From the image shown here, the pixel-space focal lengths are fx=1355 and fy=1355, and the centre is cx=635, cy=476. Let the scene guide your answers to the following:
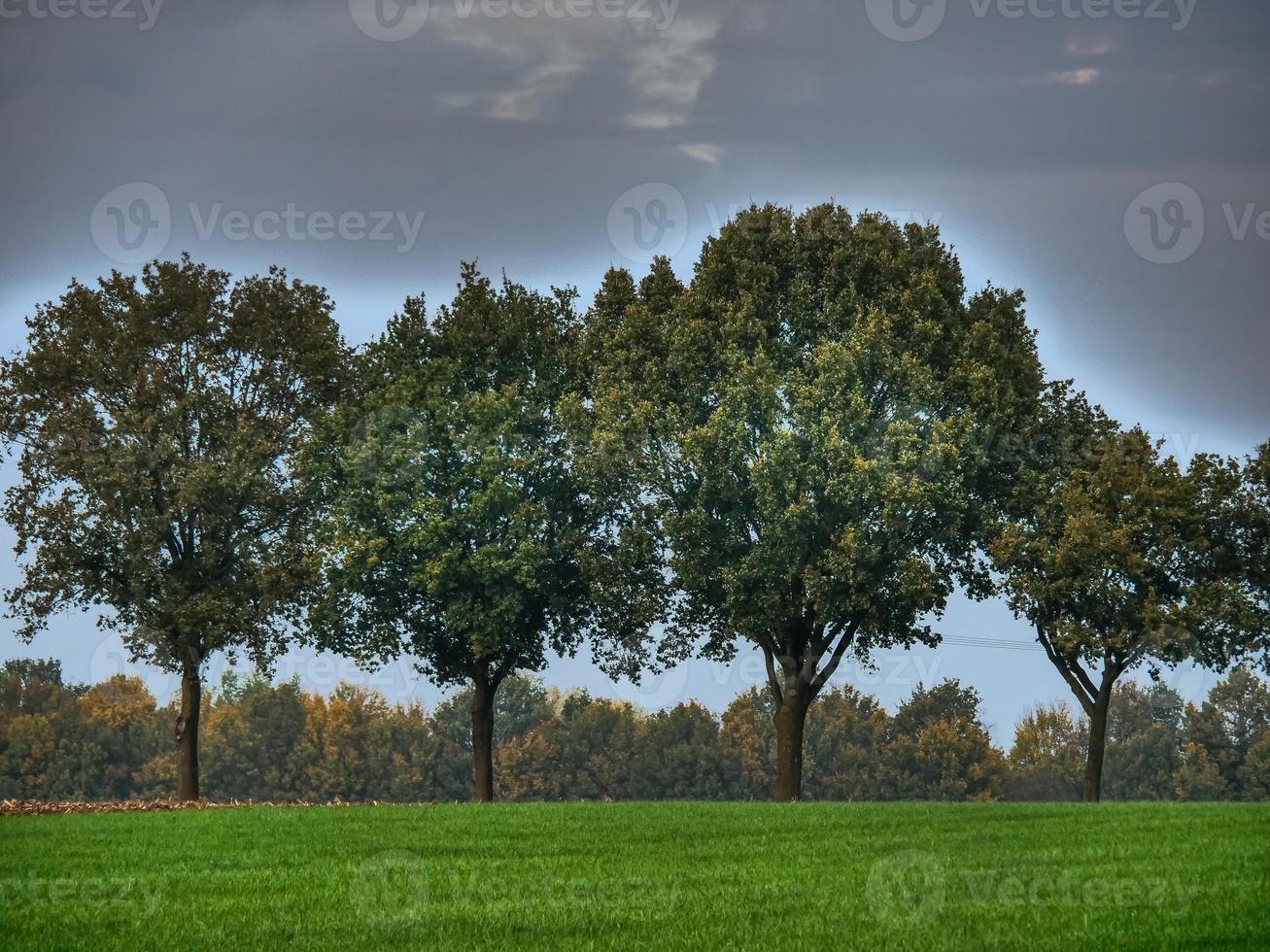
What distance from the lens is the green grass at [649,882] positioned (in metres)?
15.3

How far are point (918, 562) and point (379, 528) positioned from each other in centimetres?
1897

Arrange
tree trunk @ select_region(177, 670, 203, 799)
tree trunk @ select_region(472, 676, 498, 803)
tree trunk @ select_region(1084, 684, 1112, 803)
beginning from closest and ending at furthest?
tree trunk @ select_region(1084, 684, 1112, 803) < tree trunk @ select_region(177, 670, 203, 799) < tree trunk @ select_region(472, 676, 498, 803)

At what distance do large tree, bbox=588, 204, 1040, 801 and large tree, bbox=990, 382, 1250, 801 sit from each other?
6.24ft

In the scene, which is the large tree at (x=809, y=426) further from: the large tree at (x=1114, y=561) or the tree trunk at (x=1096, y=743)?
the tree trunk at (x=1096, y=743)

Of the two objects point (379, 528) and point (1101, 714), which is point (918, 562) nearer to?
point (1101, 714)

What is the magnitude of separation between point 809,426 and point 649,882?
83.7 ft

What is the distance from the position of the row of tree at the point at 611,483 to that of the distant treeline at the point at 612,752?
230 ft

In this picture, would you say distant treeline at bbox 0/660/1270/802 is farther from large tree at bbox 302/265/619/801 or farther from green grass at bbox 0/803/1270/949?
green grass at bbox 0/803/1270/949

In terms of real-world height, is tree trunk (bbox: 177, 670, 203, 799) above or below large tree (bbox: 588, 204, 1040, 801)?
below

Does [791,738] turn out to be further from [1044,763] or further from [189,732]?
[1044,763]

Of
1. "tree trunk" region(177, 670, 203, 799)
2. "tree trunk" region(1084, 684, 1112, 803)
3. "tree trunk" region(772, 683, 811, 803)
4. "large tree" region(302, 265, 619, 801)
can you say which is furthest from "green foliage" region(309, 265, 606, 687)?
"tree trunk" region(1084, 684, 1112, 803)

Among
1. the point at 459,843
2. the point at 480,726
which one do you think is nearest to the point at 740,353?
the point at 480,726

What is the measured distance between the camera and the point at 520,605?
46.9m

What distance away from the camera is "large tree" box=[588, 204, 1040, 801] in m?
43.1
